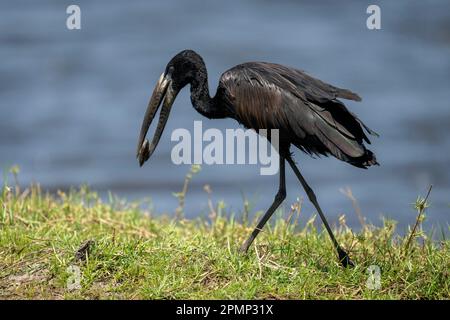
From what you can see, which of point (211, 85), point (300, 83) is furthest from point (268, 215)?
point (211, 85)

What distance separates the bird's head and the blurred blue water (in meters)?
3.29

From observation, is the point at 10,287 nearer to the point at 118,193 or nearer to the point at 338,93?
the point at 338,93

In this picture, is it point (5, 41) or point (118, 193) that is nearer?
point (118, 193)

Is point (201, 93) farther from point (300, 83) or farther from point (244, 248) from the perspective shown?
point (244, 248)

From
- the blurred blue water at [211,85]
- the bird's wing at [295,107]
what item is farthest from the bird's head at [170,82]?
the blurred blue water at [211,85]

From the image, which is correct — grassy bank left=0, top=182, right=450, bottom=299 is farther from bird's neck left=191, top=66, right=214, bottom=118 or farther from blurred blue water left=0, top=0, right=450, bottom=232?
blurred blue water left=0, top=0, right=450, bottom=232

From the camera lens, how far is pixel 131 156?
13.7 metres

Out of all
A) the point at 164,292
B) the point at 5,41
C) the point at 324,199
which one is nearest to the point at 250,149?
the point at 164,292

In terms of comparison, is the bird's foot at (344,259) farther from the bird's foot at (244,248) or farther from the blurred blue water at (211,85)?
the blurred blue water at (211,85)

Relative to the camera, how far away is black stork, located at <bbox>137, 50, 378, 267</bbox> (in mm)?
6828

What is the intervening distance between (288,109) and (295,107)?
0.19 ft

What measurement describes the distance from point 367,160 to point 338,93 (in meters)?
0.52

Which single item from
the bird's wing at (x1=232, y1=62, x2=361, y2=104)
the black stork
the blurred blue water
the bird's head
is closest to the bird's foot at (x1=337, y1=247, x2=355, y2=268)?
the black stork

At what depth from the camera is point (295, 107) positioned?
6984mm
